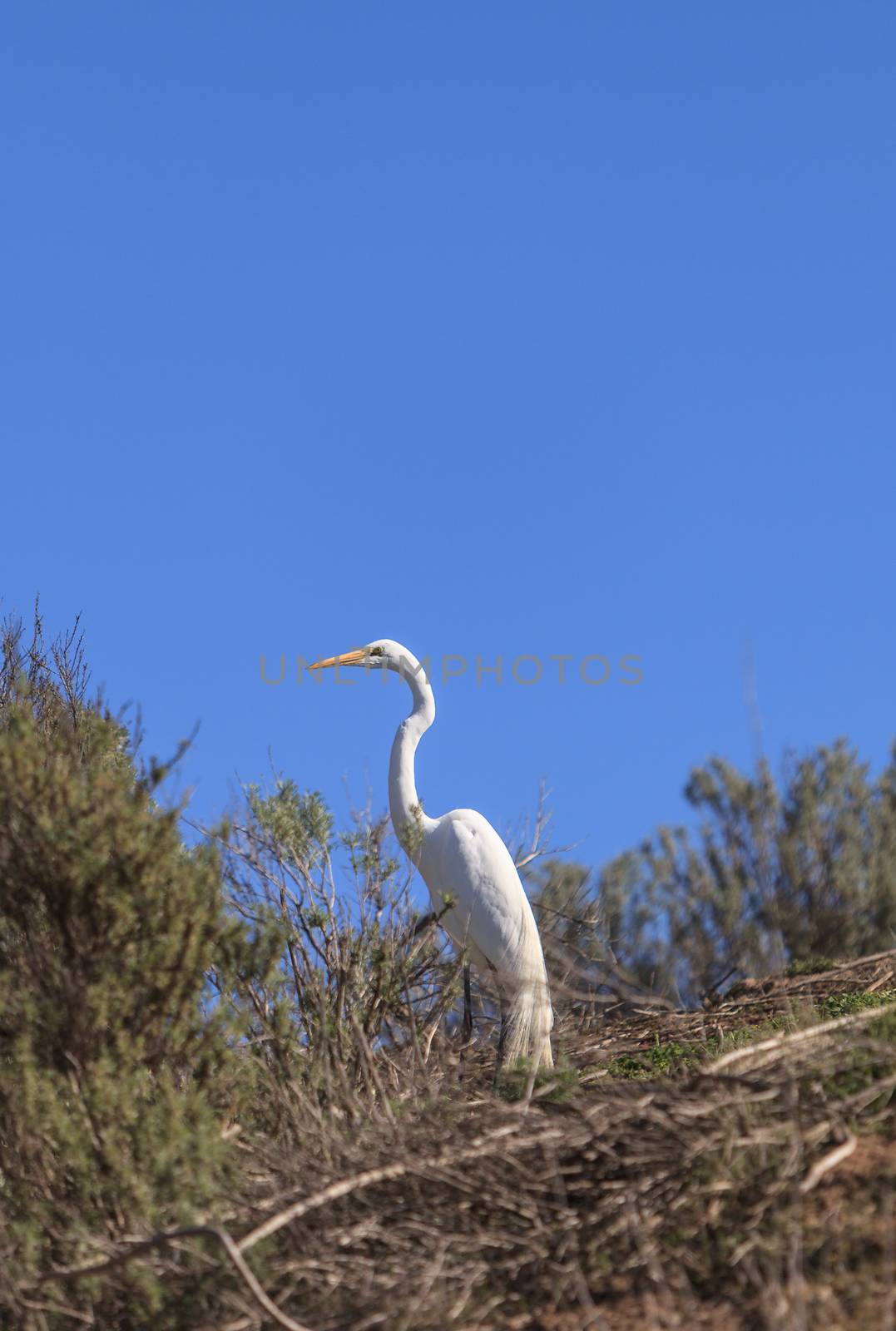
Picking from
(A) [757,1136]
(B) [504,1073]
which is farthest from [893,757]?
(A) [757,1136]

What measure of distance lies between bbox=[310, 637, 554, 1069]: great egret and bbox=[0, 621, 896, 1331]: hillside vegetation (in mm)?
1153

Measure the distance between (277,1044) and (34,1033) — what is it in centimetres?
127

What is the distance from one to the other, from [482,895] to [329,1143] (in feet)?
12.4

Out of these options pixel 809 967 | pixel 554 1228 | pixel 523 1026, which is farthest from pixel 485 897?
pixel 554 1228

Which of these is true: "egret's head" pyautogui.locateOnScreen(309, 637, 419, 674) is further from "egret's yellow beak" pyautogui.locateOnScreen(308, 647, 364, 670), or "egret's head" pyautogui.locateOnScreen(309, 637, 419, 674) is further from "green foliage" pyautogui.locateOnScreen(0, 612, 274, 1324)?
"green foliage" pyautogui.locateOnScreen(0, 612, 274, 1324)

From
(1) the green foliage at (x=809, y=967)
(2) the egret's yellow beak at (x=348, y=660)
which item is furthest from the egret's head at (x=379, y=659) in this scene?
(1) the green foliage at (x=809, y=967)

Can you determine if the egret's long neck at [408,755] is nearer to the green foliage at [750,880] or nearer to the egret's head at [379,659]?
the egret's head at [379,659]

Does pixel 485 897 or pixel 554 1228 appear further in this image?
pixel 485 897

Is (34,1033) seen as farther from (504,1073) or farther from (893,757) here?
(893,757)

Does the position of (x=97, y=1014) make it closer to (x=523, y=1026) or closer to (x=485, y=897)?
(x=523, y=1026)

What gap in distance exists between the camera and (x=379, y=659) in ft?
30.3

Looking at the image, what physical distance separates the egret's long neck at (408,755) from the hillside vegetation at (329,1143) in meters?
2.09

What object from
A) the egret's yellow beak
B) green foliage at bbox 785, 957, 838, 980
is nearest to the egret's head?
the egret's yellow beak

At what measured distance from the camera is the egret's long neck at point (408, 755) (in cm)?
878
